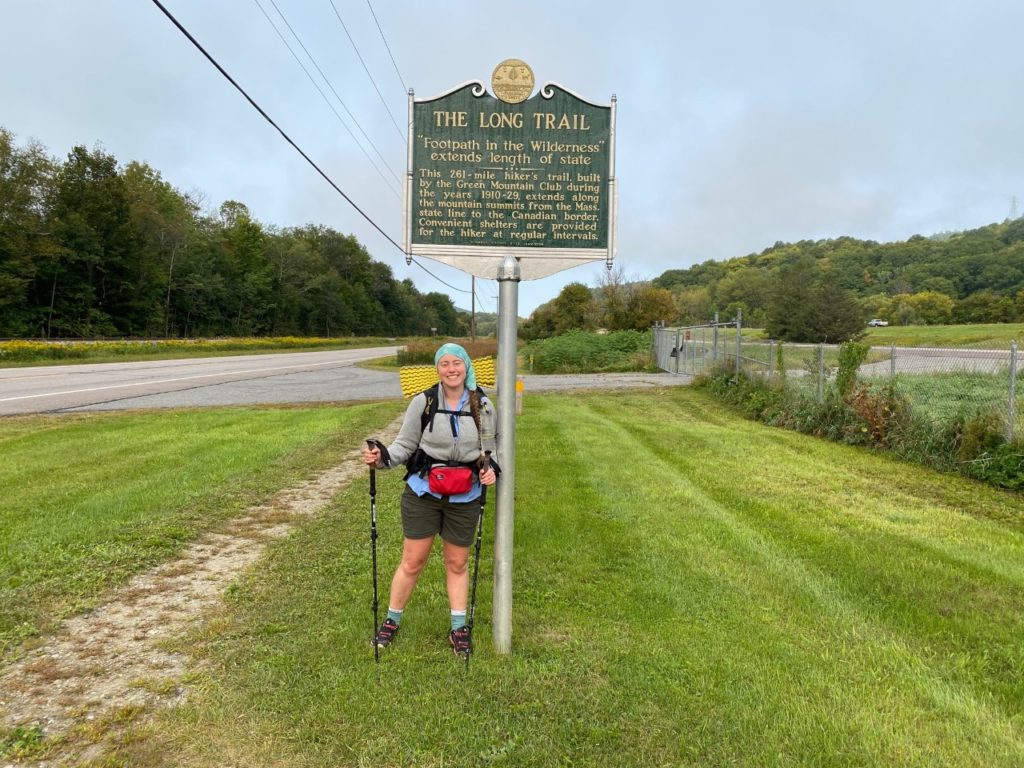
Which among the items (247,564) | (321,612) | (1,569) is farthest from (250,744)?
(1,569)

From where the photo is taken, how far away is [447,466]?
3.15m

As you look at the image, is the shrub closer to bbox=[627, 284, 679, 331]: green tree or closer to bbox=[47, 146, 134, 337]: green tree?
bbox=[627, 284, 679, 331]: green tree

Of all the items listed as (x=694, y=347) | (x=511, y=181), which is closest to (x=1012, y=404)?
(x=511, y=181)

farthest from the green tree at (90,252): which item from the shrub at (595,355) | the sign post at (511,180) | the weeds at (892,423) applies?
the sign post at (511,180)

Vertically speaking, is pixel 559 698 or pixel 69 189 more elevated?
pixel 69 189

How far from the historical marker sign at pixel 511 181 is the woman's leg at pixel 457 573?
4.97 feet

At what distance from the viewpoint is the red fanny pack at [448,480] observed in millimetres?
3082

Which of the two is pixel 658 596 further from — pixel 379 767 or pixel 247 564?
pixel 247 564

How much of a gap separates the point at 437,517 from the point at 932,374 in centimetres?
1091

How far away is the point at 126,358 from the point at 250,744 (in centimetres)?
3467

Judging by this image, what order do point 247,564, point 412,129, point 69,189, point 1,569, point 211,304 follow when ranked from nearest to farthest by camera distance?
1. point 412,129
2. point 1,569
3. point 247,564
4. point 69,189
5. point 211,304

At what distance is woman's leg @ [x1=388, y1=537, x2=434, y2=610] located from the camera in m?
3.32

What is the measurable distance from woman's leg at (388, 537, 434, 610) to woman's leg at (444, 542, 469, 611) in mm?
113

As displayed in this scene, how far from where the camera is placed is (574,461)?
794 centimetres
